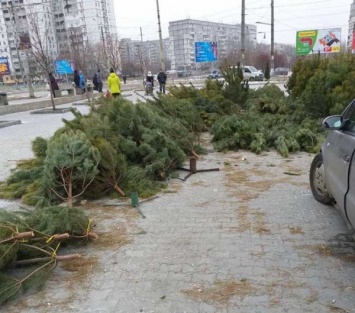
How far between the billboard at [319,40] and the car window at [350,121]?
142 ft

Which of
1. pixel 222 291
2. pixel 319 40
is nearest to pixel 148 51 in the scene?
pixel 319 40

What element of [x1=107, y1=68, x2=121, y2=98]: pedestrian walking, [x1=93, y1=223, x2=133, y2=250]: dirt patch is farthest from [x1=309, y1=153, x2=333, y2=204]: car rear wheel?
[x1=107, y1=68, x2=121, y2=98]: pedestrian walking

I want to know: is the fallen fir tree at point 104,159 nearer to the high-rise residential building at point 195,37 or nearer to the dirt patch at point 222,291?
the dirt patch at point 222,291

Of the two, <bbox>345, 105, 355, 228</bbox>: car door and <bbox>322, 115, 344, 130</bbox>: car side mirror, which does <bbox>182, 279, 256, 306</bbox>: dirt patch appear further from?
<bbox>322, 115, 344, 130</bbox>: car side mirror

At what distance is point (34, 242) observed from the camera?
378 cm

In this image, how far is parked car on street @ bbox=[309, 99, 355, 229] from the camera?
130 inches

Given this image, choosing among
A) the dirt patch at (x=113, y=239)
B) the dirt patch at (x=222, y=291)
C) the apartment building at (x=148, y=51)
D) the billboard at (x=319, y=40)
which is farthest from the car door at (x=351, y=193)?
the apartment building at (x=148, y=51)

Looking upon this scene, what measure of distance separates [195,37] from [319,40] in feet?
136

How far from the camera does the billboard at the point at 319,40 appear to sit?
43594 mm

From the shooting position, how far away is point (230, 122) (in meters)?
8.96

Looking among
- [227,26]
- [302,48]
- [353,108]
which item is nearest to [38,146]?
[353,108]

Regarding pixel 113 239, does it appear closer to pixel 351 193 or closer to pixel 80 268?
pixel 80 268

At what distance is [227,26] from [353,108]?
295 feet

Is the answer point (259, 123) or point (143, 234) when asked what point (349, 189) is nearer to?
point (143, 234)
